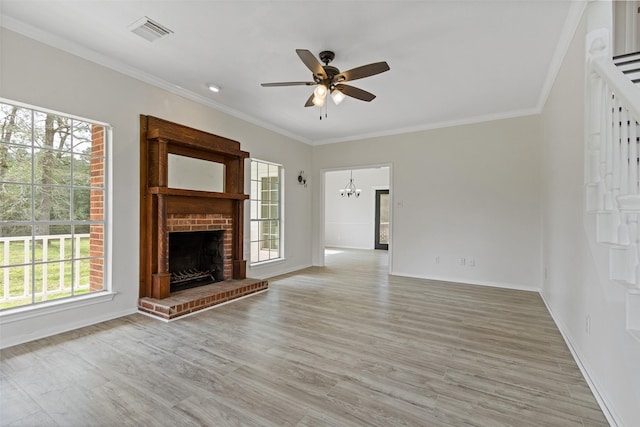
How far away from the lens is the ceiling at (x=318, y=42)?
2309 millimetres

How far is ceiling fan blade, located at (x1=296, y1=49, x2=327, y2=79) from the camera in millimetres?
2354

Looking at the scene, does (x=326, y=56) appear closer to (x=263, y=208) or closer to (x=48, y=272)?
(x=263, y=208)

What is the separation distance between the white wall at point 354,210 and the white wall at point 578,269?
634 centimetres

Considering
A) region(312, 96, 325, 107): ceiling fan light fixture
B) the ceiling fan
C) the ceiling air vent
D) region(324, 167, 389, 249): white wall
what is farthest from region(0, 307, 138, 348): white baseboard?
region(324, 167, 389, 249): white wall

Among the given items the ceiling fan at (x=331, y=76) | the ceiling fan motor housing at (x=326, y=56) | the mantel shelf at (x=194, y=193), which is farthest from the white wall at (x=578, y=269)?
the mantel shelf at (x=194, y=193)

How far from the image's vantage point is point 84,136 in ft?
10.3

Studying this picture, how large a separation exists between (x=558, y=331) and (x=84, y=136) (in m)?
5.29

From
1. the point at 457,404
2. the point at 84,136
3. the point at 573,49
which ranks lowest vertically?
the point at 457,404

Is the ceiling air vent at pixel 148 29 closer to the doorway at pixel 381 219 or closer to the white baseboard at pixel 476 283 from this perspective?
the white baseboard at pixel 476 283

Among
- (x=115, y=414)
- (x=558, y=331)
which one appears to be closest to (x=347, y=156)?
(x=558, y=331)

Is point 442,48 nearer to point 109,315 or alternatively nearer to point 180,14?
point 180,14

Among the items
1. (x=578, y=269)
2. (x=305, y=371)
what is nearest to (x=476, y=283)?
(x=578, y=269)

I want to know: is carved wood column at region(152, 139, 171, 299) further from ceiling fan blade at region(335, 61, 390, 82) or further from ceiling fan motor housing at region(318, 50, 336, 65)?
ceiling fan blade at region(335, 61, 390, 82)

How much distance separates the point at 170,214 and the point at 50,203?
43.6 inches
